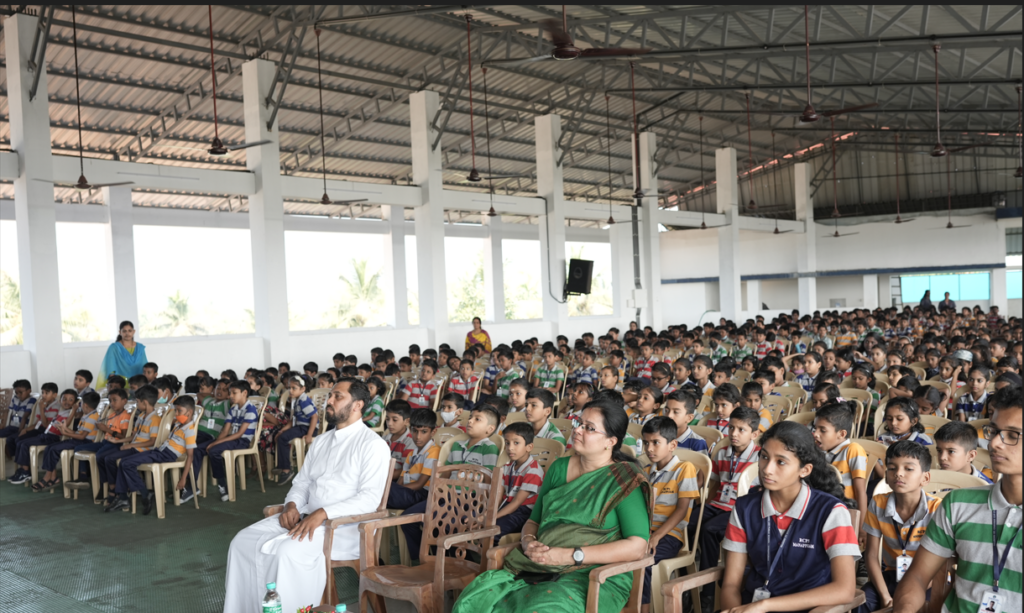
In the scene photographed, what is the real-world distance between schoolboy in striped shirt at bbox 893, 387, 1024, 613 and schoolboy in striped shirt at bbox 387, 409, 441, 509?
274 cm

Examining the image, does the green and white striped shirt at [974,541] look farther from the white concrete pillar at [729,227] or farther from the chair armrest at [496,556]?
the white concrete pillar at [729,227]

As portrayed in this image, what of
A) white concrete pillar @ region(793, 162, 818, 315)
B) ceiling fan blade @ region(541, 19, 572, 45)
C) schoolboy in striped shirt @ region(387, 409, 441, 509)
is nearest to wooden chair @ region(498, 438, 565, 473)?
schoolboy in striped shirt @ region(387, 409, 441, 509)

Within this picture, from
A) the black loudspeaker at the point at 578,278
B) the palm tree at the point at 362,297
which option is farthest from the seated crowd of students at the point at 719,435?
the palm tree at the point at 362,297

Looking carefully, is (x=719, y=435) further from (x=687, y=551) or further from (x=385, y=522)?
(x=385, y=522)

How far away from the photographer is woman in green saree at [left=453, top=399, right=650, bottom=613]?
9.56 ft

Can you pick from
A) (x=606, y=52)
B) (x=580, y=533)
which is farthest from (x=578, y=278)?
(x=580, y=533)

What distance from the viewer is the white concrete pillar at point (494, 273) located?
20.5m

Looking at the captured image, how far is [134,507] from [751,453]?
4.96m

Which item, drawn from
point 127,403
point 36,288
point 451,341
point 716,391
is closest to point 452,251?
point 451,341

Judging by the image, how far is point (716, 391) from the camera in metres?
5.19

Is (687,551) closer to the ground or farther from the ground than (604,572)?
closer to the ground

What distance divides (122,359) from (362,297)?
23.5m

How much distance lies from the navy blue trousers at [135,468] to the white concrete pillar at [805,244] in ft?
66.1

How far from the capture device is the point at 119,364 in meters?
8.70
